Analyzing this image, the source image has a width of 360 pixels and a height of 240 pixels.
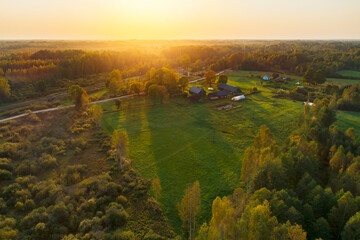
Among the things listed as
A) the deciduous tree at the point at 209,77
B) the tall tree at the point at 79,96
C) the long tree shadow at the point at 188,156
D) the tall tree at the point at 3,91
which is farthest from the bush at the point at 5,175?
the deciduous tree at the point at 209,77

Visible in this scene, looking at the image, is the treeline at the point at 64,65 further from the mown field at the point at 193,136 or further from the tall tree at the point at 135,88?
the mown field at the point at 193,136

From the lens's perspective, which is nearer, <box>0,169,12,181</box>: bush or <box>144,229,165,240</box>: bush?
<box>144,229,165,240</box>: bush

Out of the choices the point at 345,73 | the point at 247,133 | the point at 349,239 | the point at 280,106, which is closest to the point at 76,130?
the point at 247,133

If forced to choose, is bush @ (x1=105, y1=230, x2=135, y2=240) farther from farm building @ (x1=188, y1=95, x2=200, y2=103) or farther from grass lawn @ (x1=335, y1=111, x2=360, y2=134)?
grass lawn @ (x1=335, y1=111, x2=360, y2=134)

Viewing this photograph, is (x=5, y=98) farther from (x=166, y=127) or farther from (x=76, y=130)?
(x=166, y=127)

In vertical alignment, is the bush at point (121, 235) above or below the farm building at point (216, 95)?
below

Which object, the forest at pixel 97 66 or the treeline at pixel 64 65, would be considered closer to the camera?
the forest at pixel 97 66

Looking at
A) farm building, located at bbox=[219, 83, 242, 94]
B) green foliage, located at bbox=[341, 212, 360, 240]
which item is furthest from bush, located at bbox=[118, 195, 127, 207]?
farm building, located at bbox=[219, 83, 242, 94]
